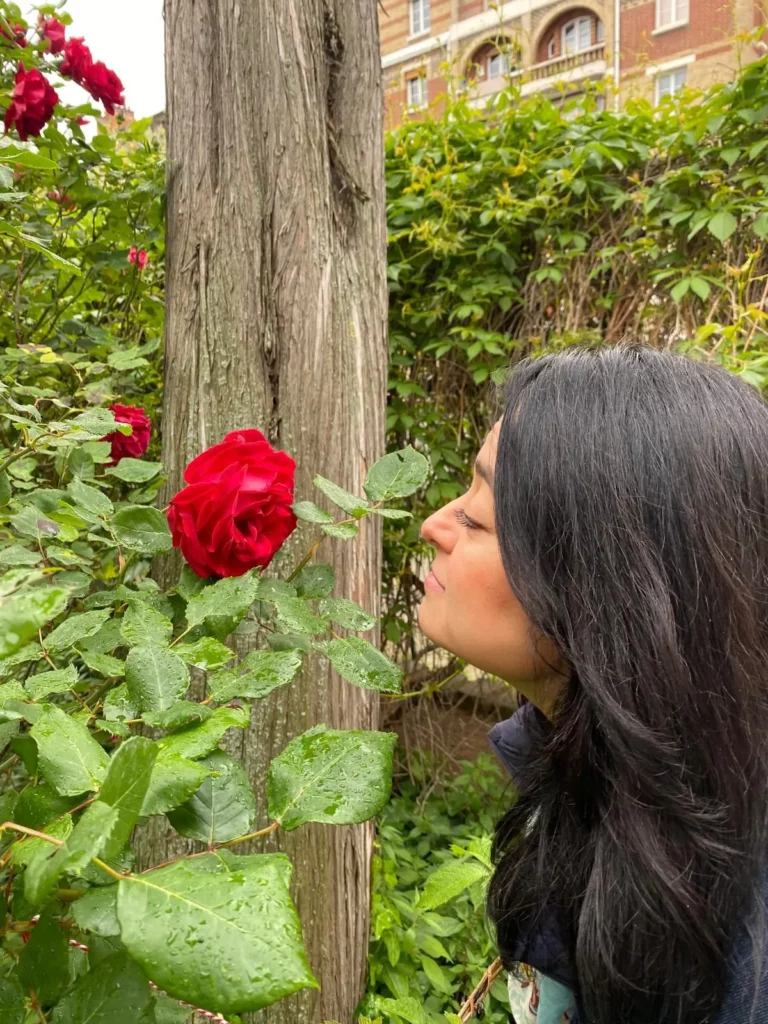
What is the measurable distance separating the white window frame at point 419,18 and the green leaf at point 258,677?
2153 cm

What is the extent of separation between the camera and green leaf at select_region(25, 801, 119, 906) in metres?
0.32

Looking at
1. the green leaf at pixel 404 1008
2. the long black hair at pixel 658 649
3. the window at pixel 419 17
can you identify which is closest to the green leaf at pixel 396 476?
the long black hair at pixel 658 649

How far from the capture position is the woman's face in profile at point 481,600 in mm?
887

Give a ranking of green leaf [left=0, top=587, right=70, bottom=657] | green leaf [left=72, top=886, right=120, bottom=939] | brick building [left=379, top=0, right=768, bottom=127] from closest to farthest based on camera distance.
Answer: green leaf [left=0, top=587, right=70, bottom=657], green leaf [left=72, top=886, right=120, bottom=939], brick building [left=379, top=0, right=768, bottom=127]

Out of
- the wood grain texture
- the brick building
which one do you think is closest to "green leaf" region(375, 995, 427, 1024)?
the wood grain texture

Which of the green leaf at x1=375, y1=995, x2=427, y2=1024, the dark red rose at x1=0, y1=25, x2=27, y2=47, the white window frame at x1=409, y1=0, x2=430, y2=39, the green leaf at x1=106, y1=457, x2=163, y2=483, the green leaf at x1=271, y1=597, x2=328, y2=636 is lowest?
the green leaf at x1=375, y1=995, x2=427, y2=1024

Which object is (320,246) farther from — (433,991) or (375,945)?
(433,991)

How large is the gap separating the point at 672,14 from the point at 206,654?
19576mm

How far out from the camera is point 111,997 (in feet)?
1.41

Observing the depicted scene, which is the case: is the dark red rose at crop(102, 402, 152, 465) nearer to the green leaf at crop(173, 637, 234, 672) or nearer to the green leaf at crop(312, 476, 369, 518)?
the green leaf at crop(312, 476, 369, 518)

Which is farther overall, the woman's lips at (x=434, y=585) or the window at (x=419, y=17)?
the window at (x=419, y=17)

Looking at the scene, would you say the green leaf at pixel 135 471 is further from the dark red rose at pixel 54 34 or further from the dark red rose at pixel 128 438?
the dark red rose at pixel 54 34

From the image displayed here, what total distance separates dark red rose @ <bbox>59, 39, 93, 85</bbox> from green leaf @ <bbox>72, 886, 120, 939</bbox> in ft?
5.23

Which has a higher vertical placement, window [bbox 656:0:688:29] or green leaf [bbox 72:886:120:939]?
window [bbox 656:0:688:29]
